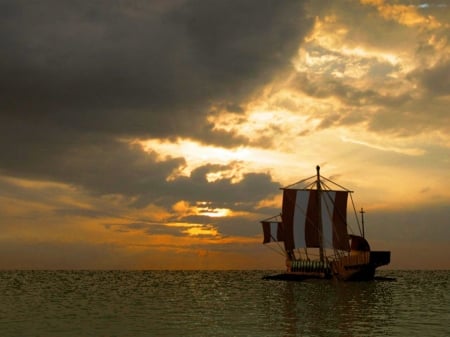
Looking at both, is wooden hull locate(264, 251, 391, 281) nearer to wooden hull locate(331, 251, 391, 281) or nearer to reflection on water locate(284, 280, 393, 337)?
wooden hull locate(331, 251, 391, 281)

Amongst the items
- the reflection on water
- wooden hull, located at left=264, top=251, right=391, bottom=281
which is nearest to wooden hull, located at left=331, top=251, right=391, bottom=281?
wooden hull, located at left=264, top=251, right=391, bottom=281

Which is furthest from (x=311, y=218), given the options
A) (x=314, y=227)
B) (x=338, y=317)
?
(x=338, y=317)

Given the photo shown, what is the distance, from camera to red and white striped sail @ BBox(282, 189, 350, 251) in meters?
96.4

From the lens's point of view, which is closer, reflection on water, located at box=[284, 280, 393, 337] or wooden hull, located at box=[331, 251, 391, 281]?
reflection on water, located at box=[284, 280, 393, 337]

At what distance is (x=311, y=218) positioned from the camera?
3848 inches

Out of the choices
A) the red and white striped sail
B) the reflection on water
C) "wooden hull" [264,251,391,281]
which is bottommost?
the reflection on water

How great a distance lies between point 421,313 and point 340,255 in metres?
49.6

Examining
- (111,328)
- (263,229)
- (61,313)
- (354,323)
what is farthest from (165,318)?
(263,229)

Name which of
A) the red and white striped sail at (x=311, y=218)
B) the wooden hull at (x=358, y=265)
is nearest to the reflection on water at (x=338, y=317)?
the wooden hull at (x=358, y=265)

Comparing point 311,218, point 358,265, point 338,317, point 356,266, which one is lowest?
point 338,317

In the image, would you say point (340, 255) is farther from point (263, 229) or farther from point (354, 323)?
point (354, 323)

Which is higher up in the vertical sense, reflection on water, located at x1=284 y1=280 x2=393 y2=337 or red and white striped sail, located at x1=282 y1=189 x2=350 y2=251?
red and white striped sail, located at x1=282 y1=189 x2=350 y2=251

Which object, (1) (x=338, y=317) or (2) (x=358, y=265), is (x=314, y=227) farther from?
(1) (x=338, y=317)

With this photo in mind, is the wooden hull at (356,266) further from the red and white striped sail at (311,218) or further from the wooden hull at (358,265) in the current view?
the red and white striped sail at (311,218)
